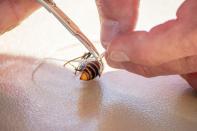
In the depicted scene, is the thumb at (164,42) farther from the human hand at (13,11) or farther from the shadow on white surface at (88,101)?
the human hand at (13,11)

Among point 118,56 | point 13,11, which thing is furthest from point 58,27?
point 118,56

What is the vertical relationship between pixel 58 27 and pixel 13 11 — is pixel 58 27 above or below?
below

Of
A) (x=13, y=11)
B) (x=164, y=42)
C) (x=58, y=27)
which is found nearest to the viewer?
(x=164, y=42)

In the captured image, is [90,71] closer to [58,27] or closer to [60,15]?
[60,15]

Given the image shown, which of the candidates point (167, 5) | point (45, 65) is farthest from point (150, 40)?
point (167, 5)

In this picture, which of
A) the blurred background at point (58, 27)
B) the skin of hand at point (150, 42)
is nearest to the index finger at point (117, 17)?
the skin of hand at point (150, 42)

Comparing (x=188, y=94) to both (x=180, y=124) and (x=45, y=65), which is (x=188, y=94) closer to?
(x=180, y=124)

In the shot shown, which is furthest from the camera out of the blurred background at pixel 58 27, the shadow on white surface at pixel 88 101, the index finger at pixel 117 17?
the blurred background at pixel 58 27
